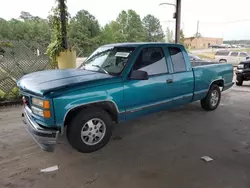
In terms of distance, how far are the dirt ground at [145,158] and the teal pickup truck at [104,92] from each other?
1.19ft

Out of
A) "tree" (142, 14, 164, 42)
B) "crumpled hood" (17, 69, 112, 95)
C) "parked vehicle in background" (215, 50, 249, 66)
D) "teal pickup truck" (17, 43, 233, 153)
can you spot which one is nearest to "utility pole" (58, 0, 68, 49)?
"teal pickup truck" (17, 43, 233, 153)

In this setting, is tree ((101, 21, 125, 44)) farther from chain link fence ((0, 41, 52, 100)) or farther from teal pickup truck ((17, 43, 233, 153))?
teal pickup truck ((17, 43, 233, 153))

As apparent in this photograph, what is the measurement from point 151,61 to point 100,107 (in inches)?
52.5

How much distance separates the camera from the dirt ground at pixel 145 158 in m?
2.76

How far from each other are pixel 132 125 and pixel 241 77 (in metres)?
6.90

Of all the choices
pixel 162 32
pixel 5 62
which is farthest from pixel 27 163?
pixel 162 32

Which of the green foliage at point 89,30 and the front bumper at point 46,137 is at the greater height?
the green foliage at point 89,30

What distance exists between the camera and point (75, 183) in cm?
271

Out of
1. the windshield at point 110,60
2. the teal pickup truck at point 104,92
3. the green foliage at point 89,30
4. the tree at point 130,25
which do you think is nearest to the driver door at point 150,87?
the teal pickup truck at point 104,92

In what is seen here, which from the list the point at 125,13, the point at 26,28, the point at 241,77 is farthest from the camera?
the point at 125,13

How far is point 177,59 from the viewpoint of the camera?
4.56 meters

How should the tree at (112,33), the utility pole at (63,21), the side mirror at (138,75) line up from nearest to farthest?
the side mirror at (138,75)
the utility pole at (63,21)
the tree at (112,33)

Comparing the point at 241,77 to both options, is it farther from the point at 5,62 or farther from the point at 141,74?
the point at 5,62

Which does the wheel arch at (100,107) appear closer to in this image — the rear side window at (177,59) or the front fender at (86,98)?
the front fender at (86,98)
